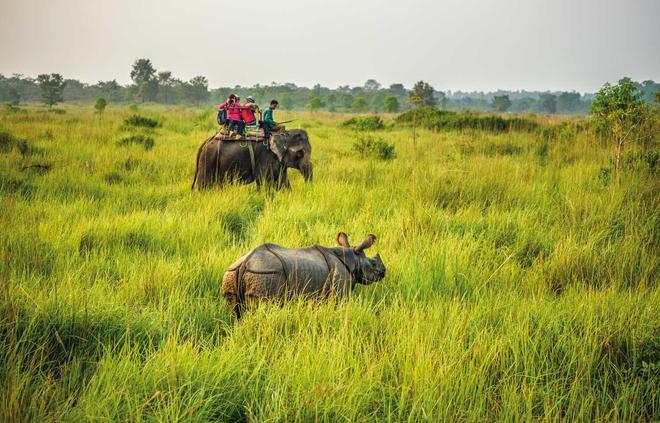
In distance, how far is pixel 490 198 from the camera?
5832 mm

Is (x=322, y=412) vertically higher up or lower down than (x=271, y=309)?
lower down

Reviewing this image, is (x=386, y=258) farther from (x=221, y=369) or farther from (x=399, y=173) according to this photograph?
(x=399, y=173)

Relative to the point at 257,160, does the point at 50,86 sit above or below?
above

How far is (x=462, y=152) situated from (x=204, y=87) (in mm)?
72984

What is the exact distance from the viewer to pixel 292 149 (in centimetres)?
690

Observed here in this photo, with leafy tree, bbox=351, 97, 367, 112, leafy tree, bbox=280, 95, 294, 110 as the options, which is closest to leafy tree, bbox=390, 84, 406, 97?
leafy tree, bbox=280, 95, 294, 110

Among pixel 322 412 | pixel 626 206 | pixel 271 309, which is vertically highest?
pixel 626 206

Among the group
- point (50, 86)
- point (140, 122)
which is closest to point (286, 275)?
point (140, 122)

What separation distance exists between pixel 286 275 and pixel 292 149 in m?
4.48

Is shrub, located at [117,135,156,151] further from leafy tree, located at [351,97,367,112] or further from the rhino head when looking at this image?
leafy tree, located at [351,97,367,112]

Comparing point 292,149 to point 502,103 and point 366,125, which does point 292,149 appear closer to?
point 366,125

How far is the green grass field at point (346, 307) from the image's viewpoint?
6.17 feet

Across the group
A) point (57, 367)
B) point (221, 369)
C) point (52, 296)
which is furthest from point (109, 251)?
point (221, 369)

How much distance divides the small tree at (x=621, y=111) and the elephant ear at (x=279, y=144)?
15.8 ft
